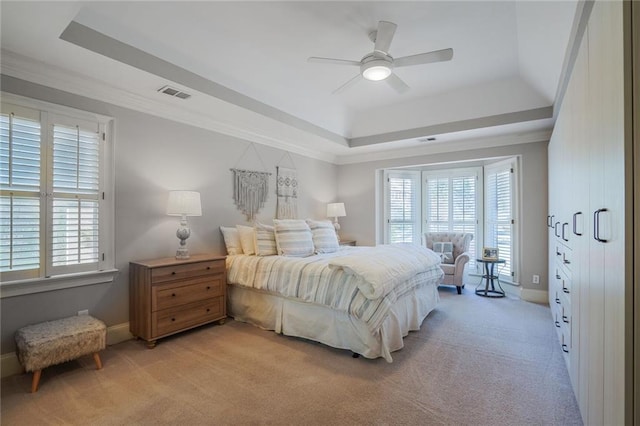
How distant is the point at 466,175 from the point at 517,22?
3.25m

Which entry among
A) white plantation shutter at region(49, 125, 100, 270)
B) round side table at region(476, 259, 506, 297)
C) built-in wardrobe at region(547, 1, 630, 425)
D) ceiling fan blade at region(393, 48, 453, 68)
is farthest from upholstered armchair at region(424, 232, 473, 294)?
white plantation shutter at region(49, 125, 100, 270)

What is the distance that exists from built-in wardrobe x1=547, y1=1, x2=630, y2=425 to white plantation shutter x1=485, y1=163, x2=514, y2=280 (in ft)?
10.3

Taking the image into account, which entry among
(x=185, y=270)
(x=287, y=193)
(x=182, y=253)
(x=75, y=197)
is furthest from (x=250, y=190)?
(x=75, y=197)

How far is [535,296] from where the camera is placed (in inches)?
179

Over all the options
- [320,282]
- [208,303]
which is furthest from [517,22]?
[208,303]

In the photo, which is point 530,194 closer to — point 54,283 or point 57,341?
point 57,341

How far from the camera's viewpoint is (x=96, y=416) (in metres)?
1.95

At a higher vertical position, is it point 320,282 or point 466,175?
point 466,175

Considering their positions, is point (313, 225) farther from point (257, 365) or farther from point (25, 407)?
point (25, 407)

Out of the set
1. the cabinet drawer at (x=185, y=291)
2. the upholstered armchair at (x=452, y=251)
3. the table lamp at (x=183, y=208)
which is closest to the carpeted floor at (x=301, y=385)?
the cabinet drawer at (x=185, y=291)

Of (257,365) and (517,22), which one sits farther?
(517,22)

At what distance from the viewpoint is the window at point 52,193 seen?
8.10ft

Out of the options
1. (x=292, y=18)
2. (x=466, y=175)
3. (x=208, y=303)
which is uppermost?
(x=292, y=18)

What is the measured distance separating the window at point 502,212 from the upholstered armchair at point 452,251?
0.43 meters
